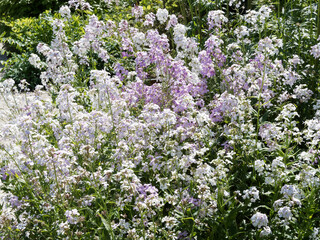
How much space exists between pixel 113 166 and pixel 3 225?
91 centimetres

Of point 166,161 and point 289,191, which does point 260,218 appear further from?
point 166,161

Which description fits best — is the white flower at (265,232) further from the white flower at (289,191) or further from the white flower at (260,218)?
the white flower at (289,191)

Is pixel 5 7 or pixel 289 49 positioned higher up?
pixel 5 7

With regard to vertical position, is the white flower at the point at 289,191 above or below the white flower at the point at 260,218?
above

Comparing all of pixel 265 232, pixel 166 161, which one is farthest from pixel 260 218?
pixel 166 161

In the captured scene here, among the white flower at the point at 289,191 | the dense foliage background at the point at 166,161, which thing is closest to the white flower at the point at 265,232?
the dense foliage background at the point at 166,161

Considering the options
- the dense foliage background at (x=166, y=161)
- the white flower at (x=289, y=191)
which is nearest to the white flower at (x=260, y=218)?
the dense foliage background at (x=166, y=161)

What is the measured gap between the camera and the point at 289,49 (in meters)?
4.94

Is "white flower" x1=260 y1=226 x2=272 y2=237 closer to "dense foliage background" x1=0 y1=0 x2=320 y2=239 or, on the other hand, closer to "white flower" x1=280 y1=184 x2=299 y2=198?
"dense foliage background" x1=0 y1=0 x2=320 y2=239

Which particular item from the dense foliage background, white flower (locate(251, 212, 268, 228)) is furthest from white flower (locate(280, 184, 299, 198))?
white flower (locate(251, 212, 268, 228))

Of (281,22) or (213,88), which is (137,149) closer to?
(213,88)

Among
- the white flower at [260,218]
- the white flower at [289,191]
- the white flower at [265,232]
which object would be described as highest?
the white flower at [289,191]

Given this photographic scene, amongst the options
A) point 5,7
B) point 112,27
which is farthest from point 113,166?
point 5,7

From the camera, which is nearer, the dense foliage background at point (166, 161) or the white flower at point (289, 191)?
the white flower at point (289, 191)
